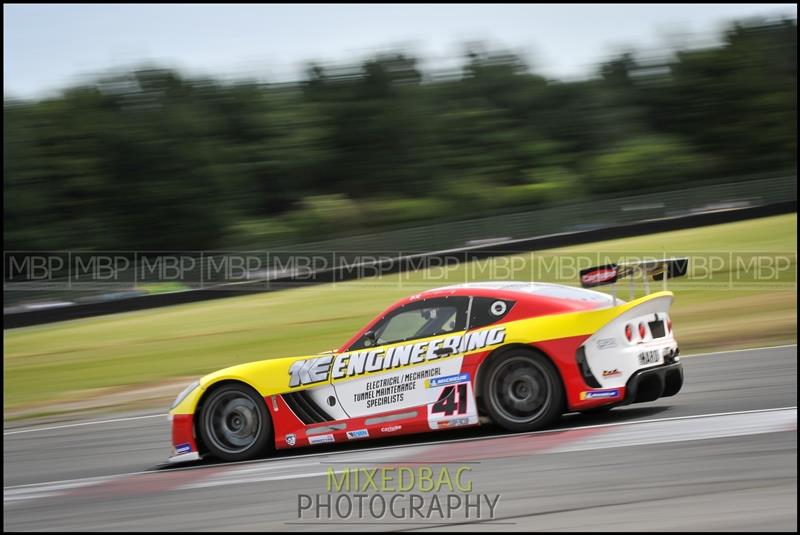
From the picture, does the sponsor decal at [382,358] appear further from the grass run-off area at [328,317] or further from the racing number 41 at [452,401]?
the grass run-off area at [328,317]

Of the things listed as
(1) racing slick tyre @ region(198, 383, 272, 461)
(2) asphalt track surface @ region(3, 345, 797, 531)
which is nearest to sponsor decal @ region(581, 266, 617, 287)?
(2) asphalt track surface @ region(3, 345, 797, 531)

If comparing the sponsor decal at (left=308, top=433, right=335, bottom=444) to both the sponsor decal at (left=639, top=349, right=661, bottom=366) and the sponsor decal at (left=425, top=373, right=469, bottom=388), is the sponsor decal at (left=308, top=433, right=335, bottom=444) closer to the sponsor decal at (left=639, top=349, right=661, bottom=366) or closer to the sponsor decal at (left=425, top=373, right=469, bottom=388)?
the sponsor decal at (left=425, top=373, right=469, bottom=388)

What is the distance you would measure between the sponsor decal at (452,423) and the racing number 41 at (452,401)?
0.18 ft

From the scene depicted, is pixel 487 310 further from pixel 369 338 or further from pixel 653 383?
pixel 653 383

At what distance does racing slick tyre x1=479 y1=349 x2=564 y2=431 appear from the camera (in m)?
6.74

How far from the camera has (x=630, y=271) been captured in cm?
695

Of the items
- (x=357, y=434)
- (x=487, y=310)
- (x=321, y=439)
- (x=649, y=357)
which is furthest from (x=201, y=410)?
(x=649, y=357)

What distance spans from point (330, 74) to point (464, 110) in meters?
7.89

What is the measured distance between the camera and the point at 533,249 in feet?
73.2

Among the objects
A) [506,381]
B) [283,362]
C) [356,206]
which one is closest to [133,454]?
[283,362]

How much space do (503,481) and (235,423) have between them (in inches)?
109

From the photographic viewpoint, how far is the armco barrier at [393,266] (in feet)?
68.3

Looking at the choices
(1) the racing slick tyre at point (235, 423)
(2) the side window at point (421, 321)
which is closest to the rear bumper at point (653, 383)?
(2) the side window at point (421, 321)

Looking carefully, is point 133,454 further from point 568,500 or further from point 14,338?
point 14,338
